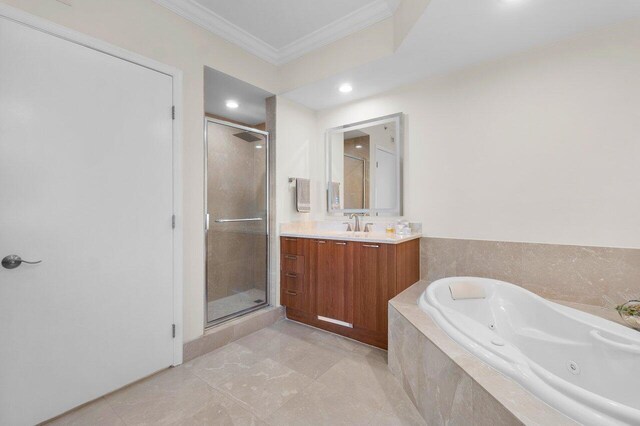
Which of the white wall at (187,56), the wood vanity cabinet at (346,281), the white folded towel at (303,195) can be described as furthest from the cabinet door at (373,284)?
the white wall at (187,56)

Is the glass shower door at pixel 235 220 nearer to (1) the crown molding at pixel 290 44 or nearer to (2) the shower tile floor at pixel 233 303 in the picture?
(2) the shower tile floor at pixel 233 303

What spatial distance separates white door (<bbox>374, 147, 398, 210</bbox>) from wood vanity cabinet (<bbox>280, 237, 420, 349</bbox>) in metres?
0.50

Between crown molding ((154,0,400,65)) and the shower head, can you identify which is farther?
the shower head

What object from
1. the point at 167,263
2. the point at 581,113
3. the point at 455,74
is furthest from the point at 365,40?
the point at 167,263

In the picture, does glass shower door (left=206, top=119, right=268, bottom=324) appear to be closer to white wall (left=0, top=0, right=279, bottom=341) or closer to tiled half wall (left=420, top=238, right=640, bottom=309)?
white wall (left=0, top=0, right=279, bottom=341)

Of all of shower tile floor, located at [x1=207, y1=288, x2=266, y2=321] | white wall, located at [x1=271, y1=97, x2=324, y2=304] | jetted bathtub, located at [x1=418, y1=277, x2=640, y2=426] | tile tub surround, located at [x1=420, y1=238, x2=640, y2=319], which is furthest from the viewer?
white wall, located at [x1=271, y1=97, x2=324, y2=304]

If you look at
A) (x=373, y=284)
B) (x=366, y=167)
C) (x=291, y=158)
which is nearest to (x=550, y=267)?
(x=373, y=284)

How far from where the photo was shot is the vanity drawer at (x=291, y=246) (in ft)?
8.87

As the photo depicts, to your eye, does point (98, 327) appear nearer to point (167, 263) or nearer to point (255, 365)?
point (167, 263)

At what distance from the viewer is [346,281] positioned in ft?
7.80

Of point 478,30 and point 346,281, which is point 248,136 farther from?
point 478,30

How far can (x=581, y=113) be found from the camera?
6.27 feet

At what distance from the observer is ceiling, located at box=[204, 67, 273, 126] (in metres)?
2.53

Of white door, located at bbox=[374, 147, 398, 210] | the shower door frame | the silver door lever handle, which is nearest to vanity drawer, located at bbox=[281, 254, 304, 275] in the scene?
the shower door frame
